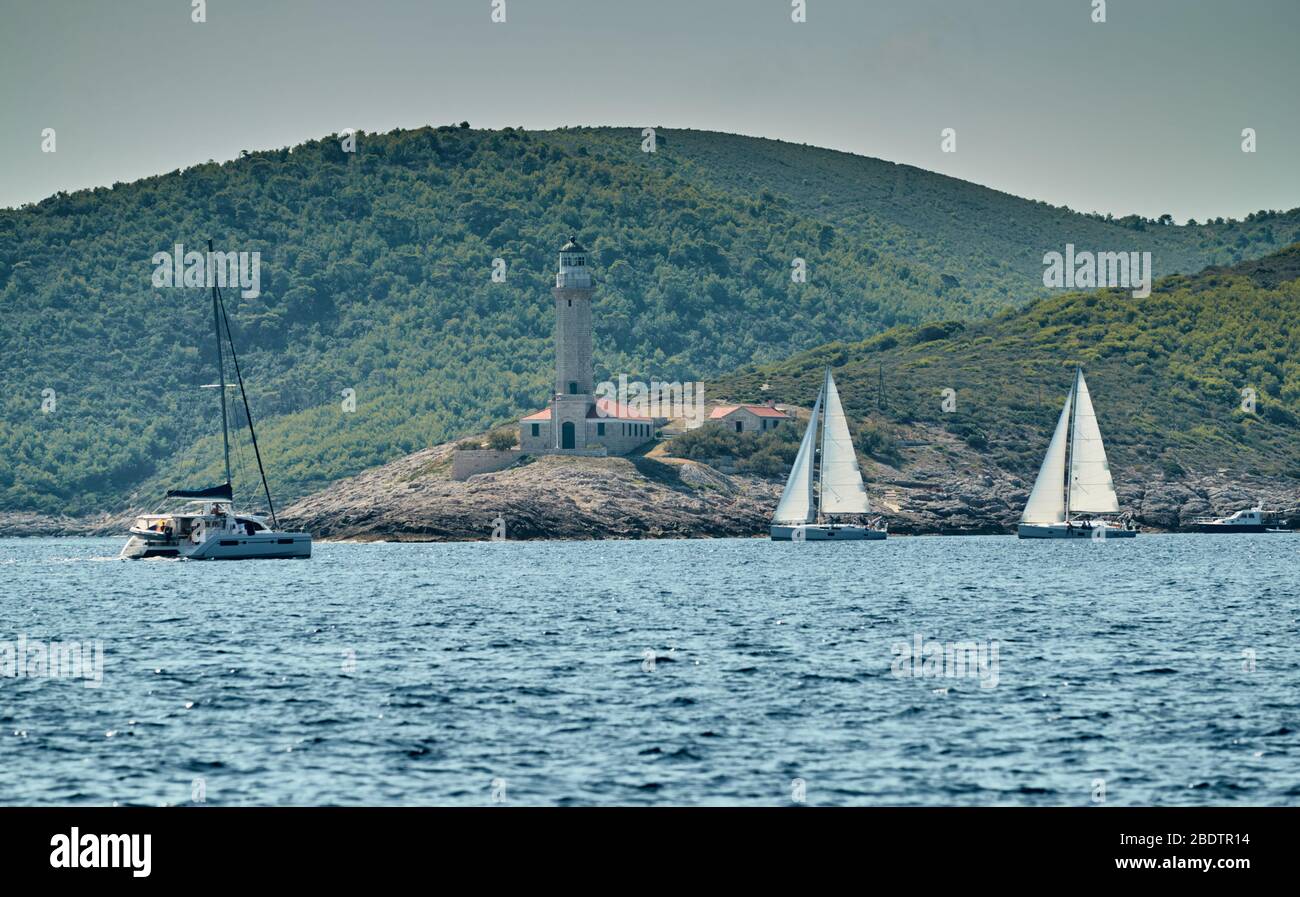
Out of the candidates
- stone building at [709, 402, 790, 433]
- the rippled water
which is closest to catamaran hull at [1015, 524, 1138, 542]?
stone building at [709, 402, 790, 433]

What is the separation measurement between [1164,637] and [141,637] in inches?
1261

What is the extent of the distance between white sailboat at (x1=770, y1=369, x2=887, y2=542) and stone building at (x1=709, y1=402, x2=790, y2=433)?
100 ft

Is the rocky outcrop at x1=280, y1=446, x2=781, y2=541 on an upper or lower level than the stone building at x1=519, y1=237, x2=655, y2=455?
lower

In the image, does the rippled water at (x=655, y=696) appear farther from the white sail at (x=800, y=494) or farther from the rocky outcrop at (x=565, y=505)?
the rocky outcrop at (x=565, y=505)

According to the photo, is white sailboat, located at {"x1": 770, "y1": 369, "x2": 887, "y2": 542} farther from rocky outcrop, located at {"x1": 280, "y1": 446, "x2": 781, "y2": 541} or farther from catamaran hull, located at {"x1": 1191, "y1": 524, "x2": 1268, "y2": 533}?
catamaran hull, located at {"x1": 1191, "y1": 524, "x2": 1268, "y2": 533}

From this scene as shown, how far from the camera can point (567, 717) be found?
34.3m

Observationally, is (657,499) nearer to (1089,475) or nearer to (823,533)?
(823,533)

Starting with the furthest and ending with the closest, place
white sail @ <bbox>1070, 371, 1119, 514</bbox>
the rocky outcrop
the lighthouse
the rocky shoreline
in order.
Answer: the lighthouse < the rocky shoreline < the rocky outcrop < white sail @ <bbox>1070, 371, 1119, 514</bbox>

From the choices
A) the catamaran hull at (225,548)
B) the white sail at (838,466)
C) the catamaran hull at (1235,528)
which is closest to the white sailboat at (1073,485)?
the white sail at (838,466)

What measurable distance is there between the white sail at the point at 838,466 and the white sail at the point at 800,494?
1133 mm

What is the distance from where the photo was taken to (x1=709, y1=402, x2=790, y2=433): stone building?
15612 cm

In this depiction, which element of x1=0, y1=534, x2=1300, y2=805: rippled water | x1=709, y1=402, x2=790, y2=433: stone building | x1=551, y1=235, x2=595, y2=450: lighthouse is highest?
x1=551, y1=235, x2=595, y2=450: lighthouse

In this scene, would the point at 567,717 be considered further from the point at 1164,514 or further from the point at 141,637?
the point at 1164,514
